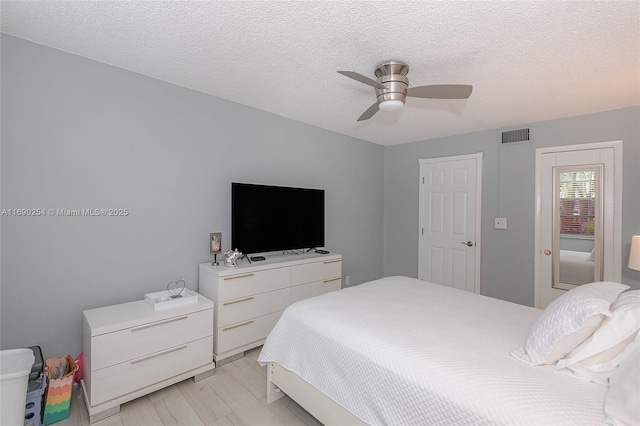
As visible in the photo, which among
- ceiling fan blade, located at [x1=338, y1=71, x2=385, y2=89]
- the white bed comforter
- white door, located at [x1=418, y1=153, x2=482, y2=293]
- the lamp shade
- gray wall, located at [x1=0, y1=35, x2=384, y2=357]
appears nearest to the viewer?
the white bed comforter

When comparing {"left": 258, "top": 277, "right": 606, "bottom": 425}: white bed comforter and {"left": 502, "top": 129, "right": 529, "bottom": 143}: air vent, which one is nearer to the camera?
{"left": 258, "top": 277, "right": 606, "bottom": 425}: white bed comforter

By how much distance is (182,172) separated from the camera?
8.64 ft

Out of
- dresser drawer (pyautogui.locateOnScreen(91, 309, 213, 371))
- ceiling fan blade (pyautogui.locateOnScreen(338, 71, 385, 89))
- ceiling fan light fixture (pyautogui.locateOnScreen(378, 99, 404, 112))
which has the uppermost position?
ceiling fan blade (pyautogui.locateOnScreen(338, 71, 385, 89))

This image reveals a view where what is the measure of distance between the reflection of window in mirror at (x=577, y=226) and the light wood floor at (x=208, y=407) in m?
3.19

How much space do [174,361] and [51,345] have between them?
0.83 m

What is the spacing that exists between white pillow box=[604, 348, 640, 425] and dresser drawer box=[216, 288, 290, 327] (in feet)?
7.67

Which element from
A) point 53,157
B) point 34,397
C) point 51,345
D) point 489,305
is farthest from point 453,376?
point 53,157

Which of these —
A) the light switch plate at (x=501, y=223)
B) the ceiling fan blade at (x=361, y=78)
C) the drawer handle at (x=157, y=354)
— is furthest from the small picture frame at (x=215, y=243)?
the light switch plate at (x=501, y=223)

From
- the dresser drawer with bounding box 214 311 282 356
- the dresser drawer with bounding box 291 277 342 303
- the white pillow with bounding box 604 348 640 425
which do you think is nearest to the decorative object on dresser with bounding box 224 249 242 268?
the dresser drawer with bounding box 214 311 282 356

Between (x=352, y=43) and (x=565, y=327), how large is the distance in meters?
1.89

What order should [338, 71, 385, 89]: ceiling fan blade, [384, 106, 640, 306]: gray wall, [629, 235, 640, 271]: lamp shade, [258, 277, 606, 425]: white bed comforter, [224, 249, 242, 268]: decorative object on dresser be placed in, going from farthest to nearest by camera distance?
1. [384, 106, 640, 306]: gray wall
2. [224, 249, 242, 268]: decorative object on dresser
3. [629, 235, 640, 271]: lamp shade
4. [338, 71, 385, 89]: ceiling fan blade
5. [258, 277, 606, 425]: white bed comforter

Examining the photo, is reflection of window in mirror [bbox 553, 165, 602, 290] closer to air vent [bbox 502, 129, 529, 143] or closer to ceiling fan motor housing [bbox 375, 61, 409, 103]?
air vent [bbox 502, 129, 529, 143]

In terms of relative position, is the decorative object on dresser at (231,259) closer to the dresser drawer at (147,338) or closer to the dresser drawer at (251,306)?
the dresser drawer at (251,306)

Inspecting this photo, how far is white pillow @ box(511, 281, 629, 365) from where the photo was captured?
127 cm
